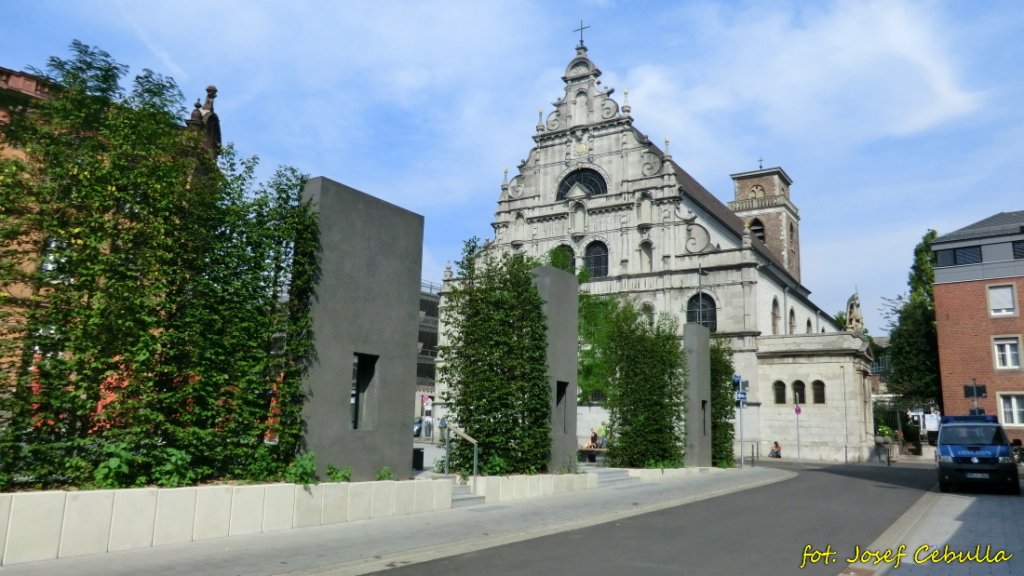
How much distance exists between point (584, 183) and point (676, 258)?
9.34m

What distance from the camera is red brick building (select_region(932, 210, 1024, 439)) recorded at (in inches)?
1521

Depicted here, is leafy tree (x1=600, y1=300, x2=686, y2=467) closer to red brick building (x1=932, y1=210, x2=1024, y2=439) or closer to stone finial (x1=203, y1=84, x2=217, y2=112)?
stone finial (x1=203, y1=84, x2=217, y2=112)

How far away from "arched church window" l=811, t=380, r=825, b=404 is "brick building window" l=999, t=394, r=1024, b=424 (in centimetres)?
895

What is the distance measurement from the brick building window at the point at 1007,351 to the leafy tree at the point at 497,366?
3424cm

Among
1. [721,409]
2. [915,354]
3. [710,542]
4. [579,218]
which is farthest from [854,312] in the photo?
[710,542]

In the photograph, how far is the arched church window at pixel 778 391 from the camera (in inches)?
1727

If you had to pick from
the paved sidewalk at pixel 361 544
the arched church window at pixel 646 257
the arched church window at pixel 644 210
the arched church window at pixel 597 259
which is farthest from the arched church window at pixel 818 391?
the paved sidewalk at pixel 361 544

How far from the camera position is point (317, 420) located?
11297mm

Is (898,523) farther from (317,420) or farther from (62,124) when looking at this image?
(62,124)

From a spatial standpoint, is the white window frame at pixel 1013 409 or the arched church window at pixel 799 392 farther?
the arched church window at pixel 799 392

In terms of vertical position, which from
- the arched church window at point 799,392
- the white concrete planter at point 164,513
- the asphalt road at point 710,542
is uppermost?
the arched church window at point 799,392

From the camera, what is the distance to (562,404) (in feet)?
59.1

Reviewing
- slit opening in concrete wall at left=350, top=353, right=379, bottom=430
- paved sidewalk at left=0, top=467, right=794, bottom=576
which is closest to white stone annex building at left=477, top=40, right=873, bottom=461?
paved sidewalk at left=0, top=467, right=794, bottom=576

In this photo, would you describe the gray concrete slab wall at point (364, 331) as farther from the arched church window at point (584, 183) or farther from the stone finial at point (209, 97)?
the arched church window at point (584, 183)
